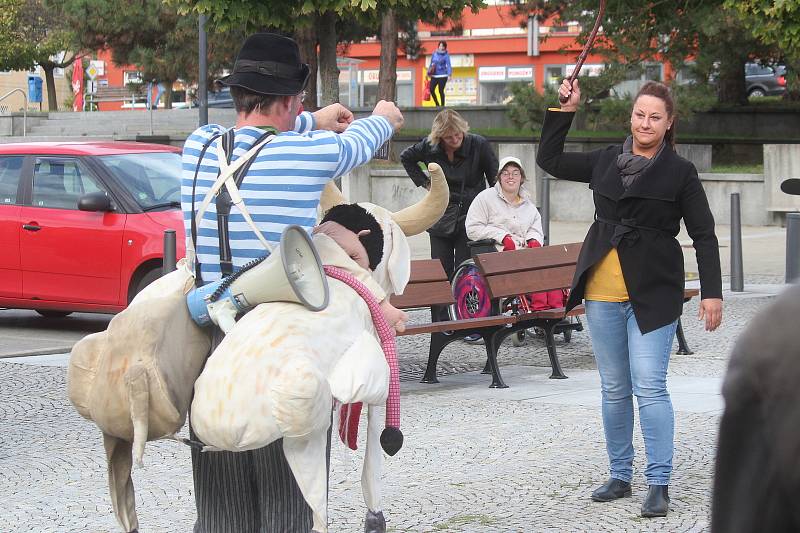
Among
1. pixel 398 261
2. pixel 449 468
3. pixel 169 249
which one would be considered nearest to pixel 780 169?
pixel 169 249

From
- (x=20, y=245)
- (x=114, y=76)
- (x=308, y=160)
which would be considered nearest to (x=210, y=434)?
(x=308, y=160)

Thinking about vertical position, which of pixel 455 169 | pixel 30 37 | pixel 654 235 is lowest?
pixel 654 235

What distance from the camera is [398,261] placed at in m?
3.92

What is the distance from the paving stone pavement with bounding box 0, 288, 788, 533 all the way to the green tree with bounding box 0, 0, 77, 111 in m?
34.1

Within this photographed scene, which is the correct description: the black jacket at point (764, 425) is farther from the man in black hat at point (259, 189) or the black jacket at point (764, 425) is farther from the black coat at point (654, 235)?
the black coat at point (654, 235)

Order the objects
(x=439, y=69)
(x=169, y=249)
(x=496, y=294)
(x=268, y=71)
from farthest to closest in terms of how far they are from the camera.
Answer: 1. (x=439, y=69)
2. (x=169, y=249)
3. (x=496, y=294)
4. (x=268, y=71)

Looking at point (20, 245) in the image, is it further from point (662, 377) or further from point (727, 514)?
point (727, 514)

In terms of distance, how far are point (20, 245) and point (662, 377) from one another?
7784mm

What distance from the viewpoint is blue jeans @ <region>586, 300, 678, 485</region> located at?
5.46 m

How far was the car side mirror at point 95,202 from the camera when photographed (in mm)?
11289

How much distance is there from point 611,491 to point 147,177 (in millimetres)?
7128

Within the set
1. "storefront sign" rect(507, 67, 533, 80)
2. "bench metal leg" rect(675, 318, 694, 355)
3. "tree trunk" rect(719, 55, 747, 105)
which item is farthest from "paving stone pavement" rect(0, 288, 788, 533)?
"storefront sign" rect(507, 67, 533, 80)

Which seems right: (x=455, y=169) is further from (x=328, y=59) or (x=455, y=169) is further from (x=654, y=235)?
(x=328, y=59)

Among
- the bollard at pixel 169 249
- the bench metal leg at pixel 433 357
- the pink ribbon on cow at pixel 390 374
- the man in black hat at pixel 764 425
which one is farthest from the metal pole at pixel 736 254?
the man in black hat at pixel 764 425
